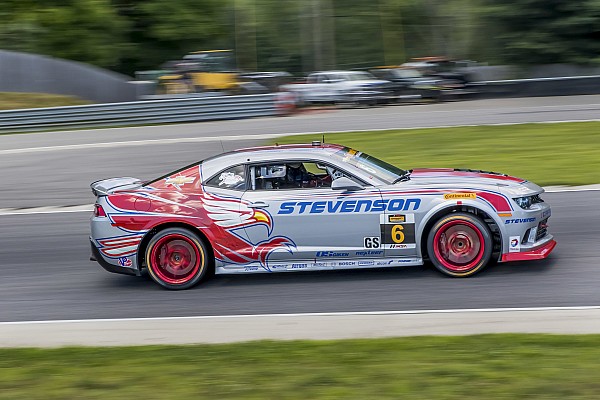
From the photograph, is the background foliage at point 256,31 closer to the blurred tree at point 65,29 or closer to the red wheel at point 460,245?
the blurred tree at point 65,29

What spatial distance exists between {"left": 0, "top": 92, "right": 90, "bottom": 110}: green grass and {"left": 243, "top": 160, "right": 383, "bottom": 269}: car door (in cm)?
2288

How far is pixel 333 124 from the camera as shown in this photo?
22.2 m

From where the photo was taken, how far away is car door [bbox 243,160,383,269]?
8.40 meters

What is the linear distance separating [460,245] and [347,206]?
117cm

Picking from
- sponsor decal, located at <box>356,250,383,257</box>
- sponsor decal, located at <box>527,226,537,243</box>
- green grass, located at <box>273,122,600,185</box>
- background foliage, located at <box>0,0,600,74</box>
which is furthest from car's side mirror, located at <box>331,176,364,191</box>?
background foliage, located at <box>0,0,600,74</box>

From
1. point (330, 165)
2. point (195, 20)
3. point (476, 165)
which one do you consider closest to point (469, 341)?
point (330, 165)

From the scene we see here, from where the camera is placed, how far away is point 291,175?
28.7 ft

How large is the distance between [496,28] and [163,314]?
2760 centimetres

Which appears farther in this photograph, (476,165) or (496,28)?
(496,28)

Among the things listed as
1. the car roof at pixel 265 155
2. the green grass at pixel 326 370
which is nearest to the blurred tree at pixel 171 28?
the car roof at pixel 265 155

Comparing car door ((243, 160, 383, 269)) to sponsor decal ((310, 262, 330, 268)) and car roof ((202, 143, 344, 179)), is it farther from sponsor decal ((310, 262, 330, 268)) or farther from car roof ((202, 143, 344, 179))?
car roof ((202, 143, 344, 179))

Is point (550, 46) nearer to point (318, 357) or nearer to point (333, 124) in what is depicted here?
point (333, 124)

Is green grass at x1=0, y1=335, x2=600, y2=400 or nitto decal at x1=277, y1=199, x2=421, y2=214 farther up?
nitto decal at x1=277, y1=199, x2=421, y2=214

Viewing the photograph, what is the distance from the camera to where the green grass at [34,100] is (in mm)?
29594
